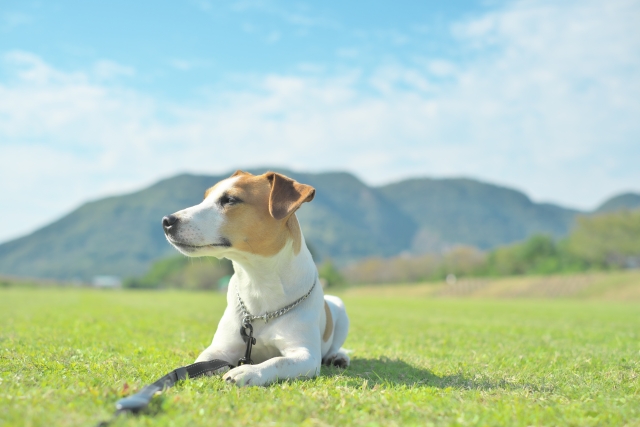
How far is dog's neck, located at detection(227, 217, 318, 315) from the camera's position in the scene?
4977 mm

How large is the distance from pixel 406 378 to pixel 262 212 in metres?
2.10

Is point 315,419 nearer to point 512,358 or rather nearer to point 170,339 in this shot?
point 512,358

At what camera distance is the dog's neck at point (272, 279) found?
498 cm

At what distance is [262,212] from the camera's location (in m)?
4.85

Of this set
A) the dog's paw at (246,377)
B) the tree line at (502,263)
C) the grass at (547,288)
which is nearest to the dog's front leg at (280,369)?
the dog's paw at (246,377)

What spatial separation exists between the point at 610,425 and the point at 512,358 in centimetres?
353

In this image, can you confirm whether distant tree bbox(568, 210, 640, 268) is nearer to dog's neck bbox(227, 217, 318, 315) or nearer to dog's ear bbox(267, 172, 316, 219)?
dog's neck bbox(227, 217, 318, 315)

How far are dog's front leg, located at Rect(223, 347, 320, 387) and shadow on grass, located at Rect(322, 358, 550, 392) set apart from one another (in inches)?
14.4

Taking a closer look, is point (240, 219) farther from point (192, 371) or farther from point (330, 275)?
point (330, 275)

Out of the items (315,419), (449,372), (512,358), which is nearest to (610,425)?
(315,419)

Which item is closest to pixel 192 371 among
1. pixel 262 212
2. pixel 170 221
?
pixel 170 221

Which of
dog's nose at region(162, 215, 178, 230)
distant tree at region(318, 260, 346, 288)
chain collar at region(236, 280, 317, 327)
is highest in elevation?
dog's nose at region(162, 215, 178, 230)

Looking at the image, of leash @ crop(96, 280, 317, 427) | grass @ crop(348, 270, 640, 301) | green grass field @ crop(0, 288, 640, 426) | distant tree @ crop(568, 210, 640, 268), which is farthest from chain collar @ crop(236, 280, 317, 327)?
distant tree @ crop(568, 210, 640, 268)

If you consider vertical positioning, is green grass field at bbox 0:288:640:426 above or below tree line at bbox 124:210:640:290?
above
